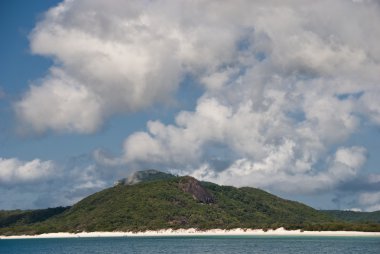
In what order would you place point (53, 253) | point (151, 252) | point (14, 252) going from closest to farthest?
point (151, 252), point (53, 253), point (14, 252)

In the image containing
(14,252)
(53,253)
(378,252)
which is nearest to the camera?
(378,252)

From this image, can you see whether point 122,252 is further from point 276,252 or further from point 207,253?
point 276,252

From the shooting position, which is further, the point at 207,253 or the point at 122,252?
the point at 122,252

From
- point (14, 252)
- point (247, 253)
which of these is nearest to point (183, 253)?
point (247, 253)

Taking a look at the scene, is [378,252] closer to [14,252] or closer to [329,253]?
[329,253]

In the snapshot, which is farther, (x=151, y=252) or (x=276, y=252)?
(x=151, y=252)

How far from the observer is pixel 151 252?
133m

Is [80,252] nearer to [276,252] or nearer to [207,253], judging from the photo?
[207,253]

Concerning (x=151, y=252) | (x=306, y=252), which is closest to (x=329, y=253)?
(x=306, y=252)

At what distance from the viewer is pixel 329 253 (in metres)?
120

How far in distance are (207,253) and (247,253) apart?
29.1ft

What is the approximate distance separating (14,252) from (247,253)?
8016 centimetres

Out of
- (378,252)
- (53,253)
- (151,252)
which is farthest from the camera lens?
(53,253)

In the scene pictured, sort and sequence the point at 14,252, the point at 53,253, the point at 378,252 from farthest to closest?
1. the point at 14,252
2. the point at 53,253
3. the point at 378,252
